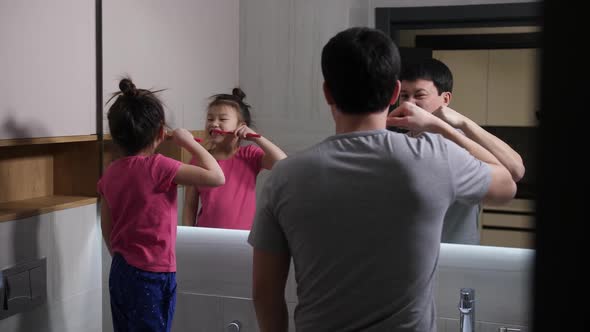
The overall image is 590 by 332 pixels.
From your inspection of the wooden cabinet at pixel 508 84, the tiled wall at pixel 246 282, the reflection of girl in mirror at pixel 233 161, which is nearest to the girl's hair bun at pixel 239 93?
the reflection of girl in mirror at pixel 233 161

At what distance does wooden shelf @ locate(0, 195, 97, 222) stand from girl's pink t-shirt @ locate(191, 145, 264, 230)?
31 centimetres

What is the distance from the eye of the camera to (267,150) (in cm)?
152

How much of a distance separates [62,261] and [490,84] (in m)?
1.08

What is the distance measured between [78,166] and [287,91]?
0.59m

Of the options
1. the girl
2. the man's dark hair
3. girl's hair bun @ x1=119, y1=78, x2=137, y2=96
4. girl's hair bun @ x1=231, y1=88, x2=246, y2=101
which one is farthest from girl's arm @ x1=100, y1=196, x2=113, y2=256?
the man's dark hair

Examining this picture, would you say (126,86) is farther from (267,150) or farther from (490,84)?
(490,84)

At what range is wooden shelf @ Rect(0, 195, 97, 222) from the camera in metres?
1.38

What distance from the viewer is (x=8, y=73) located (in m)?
1.34

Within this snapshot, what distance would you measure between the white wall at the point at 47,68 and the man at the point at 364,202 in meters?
0.76

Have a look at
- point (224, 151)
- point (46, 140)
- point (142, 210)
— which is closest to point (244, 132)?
point (224, 151)

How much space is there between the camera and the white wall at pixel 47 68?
1.34 m

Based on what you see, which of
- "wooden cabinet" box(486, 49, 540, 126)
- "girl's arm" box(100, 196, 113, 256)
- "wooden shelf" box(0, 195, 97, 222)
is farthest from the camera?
"girl's arm" box(100, 196, 113, 256)

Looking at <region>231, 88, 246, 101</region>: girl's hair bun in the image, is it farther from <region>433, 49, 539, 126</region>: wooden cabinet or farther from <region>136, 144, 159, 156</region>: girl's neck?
<region>433, 49, 539, 126</region>: wooden cabinet

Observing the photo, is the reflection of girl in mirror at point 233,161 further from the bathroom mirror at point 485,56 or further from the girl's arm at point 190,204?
the bathroom mirror at point 485,56
